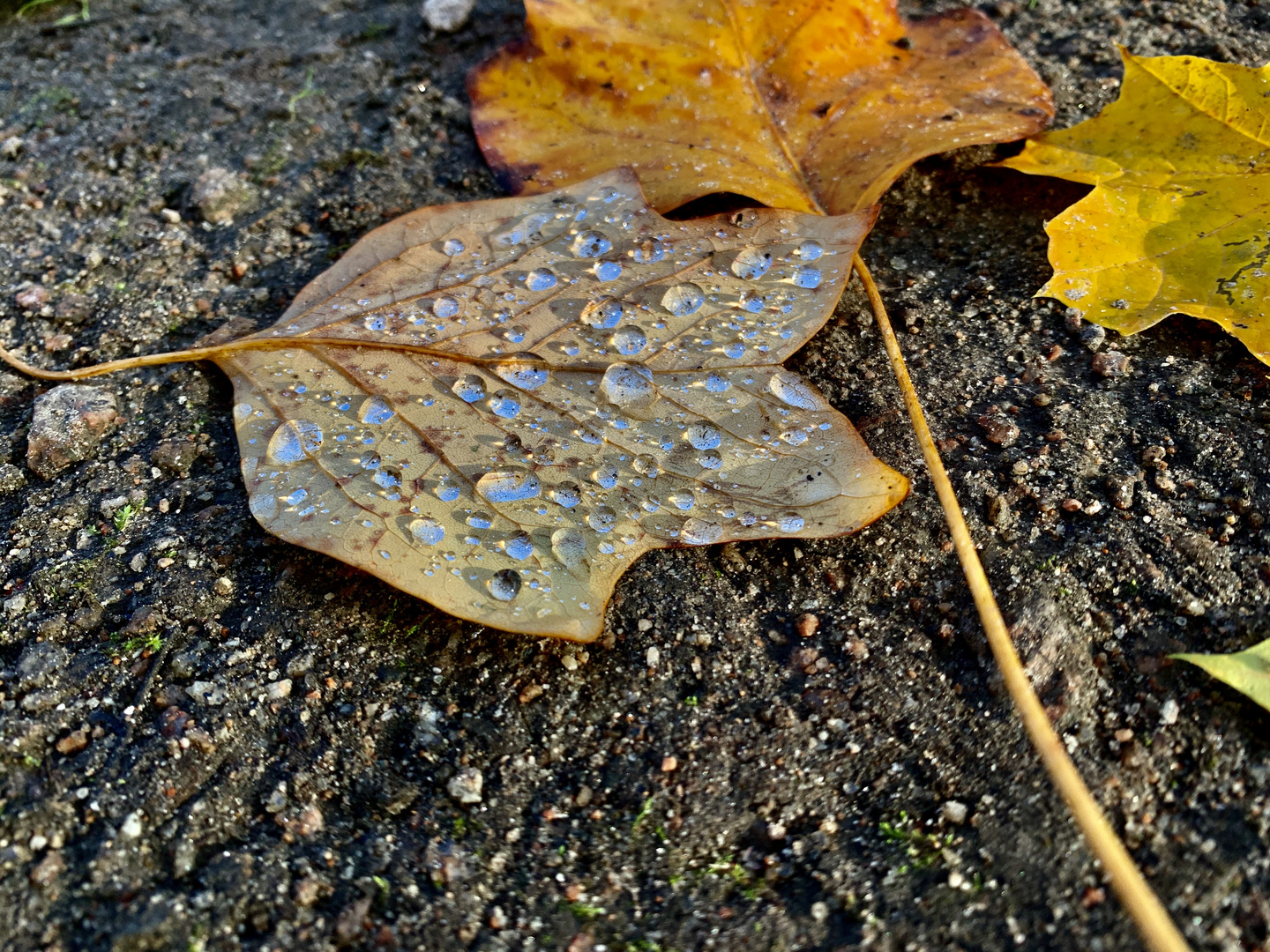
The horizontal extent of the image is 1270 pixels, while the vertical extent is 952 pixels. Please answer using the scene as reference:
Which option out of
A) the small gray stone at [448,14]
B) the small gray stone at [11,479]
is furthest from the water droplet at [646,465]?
the small gray stone at [448,14]

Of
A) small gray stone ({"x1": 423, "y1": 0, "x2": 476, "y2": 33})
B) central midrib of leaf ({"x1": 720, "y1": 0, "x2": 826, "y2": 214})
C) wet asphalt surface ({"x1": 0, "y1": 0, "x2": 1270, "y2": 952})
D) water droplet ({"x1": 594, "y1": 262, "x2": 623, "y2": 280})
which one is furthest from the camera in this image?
small gray stone ({"x1": 423, "y1": 0, "x2": 476, "y2": 33})

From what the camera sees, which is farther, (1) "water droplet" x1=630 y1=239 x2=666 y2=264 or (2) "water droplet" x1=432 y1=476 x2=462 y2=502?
(1) "water droplet" x1=630 y1=239 x2=666 y2=264

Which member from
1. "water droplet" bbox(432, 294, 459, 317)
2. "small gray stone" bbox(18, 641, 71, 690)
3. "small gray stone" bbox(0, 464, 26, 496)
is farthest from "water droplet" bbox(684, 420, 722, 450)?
"small gray stone" bbox(0, 464, 26, 496)

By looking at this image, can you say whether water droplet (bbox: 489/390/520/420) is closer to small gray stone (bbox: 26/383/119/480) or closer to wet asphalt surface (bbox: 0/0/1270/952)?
wet asphalt surface (bbox: 0/0/1270/952)

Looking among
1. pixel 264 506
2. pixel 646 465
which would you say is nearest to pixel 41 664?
pixel 264 506

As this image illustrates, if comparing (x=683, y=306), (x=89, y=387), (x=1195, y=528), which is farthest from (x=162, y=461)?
(x=1195, y=528)

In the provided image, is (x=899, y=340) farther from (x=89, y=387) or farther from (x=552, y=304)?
(x=89, y=387)
